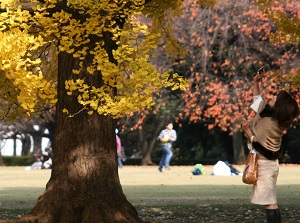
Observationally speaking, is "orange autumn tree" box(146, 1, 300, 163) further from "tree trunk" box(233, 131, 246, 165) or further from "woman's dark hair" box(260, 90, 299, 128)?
"woman's dark hair" box(260, 90, 299, 128)

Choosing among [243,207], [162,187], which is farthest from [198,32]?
[243,207]

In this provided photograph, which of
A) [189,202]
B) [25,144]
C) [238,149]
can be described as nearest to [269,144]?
[189,202]

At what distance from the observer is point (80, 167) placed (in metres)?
12.0

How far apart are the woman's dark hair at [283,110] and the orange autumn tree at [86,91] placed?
1.27m

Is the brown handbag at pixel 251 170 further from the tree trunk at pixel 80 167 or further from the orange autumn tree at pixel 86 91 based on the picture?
the tree trunk at pixel 80 167

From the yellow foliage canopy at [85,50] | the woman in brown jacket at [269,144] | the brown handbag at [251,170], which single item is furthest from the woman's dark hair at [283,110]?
the yellow foliage canopy at [85,50]

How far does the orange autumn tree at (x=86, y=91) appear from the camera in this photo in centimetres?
1072

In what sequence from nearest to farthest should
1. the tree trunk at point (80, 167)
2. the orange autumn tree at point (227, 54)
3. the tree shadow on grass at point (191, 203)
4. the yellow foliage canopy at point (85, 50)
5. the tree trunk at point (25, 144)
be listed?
the yellow foliage canopy at point (85, 50), the tree trunk at point (80, 167), the tree shadow on grass at point (191, 203), the orange autumn tree at point (227, 54), the tree trunk at point (25, 144)

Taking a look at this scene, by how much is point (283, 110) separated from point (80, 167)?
10.1 ft

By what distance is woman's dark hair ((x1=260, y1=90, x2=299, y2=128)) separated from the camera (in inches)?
403

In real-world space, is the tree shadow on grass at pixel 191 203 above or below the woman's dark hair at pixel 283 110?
below

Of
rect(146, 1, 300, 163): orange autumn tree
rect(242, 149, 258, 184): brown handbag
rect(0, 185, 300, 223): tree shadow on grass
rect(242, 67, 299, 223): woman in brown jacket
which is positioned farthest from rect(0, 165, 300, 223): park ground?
rect(146, 1, 300, 163): orange autumn tree

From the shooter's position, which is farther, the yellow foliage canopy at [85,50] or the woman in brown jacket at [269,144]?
the yellow foliage canopy at [85,50]

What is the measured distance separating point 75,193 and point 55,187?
29 cm
